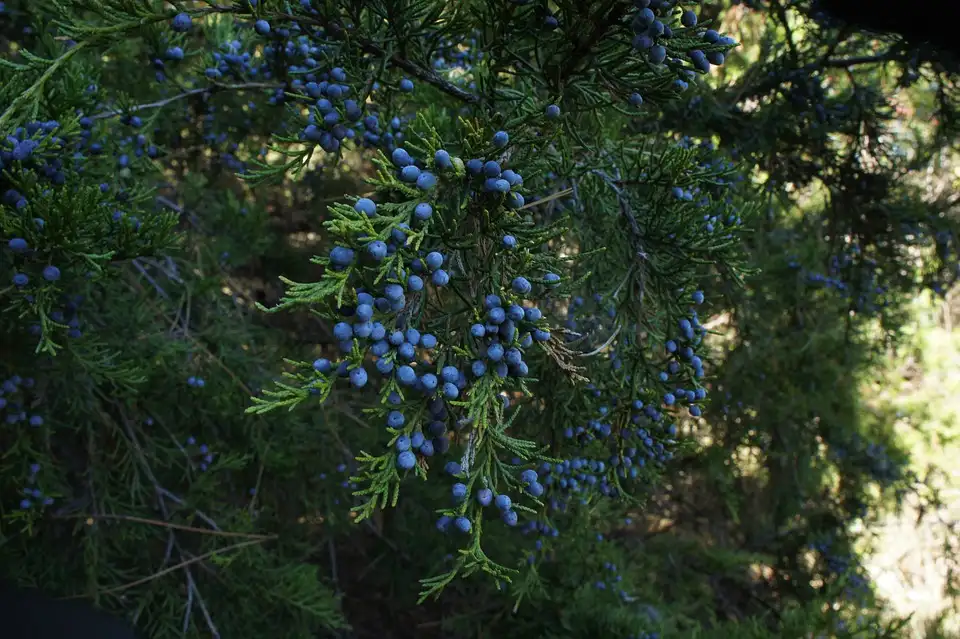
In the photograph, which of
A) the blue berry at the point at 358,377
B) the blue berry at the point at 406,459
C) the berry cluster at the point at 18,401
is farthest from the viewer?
the berry cluster at the point at 18,401

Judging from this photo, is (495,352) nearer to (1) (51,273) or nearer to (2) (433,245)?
(2) (433,245)

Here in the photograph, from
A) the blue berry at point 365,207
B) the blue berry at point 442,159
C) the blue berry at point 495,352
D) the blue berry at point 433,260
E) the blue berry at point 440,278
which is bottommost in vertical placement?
the blue berry at point 495,352

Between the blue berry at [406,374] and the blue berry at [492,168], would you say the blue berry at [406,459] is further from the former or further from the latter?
the blue berry at [492,168]

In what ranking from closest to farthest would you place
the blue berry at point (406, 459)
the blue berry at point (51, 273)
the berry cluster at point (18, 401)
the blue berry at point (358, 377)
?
the blue berry at point (358, 377) → the blue berry at point (406, 459) → the blue berry at point (51, 273) → the berry cluster at point (18, 401)

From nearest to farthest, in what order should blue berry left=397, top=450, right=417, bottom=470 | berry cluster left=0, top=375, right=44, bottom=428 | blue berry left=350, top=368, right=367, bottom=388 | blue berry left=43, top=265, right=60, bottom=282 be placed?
1. blue berry left=350, top=368, right=367, bottom=388
2. blue berry left=397, top=450, right=417, bottom=470
3. blue berry left=43, top=265, right=60, bottom=282
4. berry cluster left=0, top=375, right=44, bottom=428

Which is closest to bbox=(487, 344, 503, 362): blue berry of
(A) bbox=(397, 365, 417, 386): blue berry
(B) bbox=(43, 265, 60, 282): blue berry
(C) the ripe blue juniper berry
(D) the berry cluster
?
(C) the ripe blue juniper berry

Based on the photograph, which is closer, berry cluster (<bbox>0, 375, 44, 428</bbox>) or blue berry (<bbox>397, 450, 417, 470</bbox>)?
blue berry (<bbox>397, 450, 417, 470</bbox>)

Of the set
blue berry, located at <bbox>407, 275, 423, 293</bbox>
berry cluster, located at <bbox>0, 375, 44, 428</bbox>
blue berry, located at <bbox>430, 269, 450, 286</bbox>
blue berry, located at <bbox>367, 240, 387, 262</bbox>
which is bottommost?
berry cluster, located at <bbox>0, 375, 44, 428</bbox>

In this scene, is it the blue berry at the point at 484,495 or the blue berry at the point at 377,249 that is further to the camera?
the blue berry at the point at 484,495

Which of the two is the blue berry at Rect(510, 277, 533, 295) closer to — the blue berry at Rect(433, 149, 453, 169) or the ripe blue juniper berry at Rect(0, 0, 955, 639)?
the ripe blue juniper berry at Rect(0, 0, 955, 639)

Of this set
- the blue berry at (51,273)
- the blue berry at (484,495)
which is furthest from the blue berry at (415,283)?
the blue berry at (51,273)

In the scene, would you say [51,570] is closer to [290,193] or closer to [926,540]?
[290,193]

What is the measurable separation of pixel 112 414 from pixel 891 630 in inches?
119

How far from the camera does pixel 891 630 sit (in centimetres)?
228
